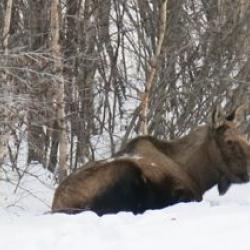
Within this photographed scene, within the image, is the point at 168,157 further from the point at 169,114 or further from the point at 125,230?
the point at 169,114

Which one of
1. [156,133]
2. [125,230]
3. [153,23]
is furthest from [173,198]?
[153,23]

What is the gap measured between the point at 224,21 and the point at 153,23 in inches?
55.5

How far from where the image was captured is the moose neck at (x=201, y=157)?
8164 mm

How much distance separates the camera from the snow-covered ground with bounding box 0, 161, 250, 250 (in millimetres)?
5523

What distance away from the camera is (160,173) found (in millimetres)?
7574

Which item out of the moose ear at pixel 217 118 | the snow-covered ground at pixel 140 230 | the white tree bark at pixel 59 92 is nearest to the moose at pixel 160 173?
the moose ear at pixel 217 118

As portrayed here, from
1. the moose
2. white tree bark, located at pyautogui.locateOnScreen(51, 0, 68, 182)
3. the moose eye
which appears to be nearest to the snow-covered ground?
the moose

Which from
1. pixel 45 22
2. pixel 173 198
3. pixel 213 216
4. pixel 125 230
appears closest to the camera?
pixel 125 230

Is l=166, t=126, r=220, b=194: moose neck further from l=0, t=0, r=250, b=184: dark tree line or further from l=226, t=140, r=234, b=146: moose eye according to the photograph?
l=0, t=0, r=250, b=184: dark tree line

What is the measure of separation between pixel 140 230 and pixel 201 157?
8.24 ft

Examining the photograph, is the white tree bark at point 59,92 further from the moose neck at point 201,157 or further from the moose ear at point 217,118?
the moose ear at point 217,118

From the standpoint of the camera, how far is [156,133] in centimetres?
1478

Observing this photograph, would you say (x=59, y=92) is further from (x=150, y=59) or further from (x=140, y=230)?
(x=140, y=230)

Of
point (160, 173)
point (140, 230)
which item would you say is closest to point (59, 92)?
point (160, 173)
